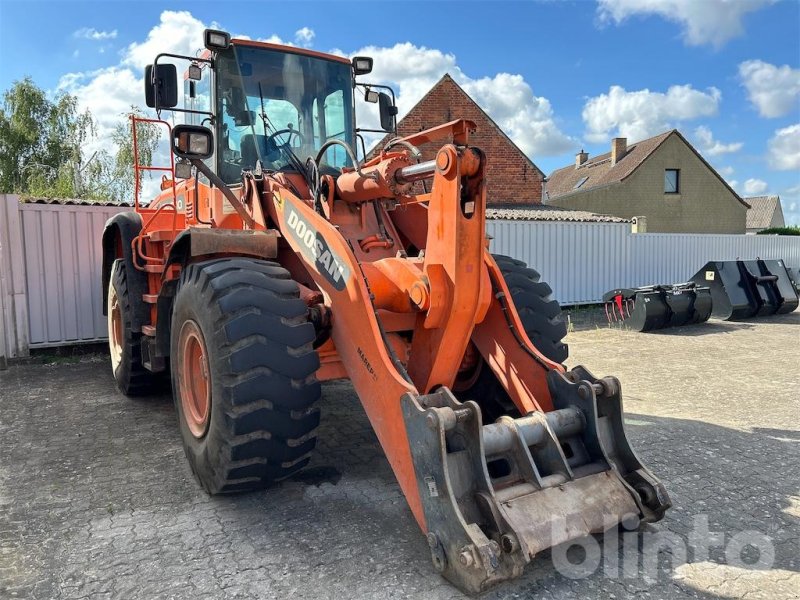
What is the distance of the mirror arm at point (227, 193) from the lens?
4145mm

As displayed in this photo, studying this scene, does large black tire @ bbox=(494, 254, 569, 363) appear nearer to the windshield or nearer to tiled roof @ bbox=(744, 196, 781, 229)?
the windshield

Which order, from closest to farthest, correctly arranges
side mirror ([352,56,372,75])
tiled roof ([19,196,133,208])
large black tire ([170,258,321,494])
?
1. large black tire ([170,258,321,494])
2. side mirror ([352,56,372,75])
3. tiled roof ([19,196,133,208])

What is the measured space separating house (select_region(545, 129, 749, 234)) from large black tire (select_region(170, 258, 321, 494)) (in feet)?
101

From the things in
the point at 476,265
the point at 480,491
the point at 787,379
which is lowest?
the point at 787,379

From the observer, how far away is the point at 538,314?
14.4 feet

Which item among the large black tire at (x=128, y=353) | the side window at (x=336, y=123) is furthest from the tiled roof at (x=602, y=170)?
the large black tire at (x=128, y=353)

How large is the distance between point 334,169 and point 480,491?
2830mm

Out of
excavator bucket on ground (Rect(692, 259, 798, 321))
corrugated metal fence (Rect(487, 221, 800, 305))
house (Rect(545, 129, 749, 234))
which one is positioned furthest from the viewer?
house (Rect(545, 129, 749, 234))

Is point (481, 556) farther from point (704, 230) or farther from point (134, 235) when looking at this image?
point (704, 230)

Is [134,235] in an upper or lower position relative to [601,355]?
upper

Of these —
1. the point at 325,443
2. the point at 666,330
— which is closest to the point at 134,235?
the point at 325,443

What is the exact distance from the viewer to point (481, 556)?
246 cm

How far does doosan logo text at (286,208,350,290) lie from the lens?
3387 millimetres

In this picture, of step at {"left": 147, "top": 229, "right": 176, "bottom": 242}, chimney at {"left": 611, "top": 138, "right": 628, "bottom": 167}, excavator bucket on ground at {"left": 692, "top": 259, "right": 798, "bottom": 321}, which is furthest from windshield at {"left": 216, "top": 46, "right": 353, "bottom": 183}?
chimney at {"left": 611, "top": 138, "right": 628, "bottom": 167}
